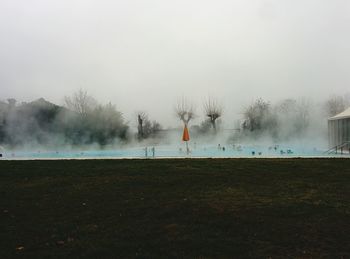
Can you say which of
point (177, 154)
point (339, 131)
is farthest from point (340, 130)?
point (177, 154)

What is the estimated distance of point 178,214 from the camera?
5.39 meters

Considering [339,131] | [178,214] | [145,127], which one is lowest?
[178,214]

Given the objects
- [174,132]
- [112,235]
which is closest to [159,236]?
[112,235]

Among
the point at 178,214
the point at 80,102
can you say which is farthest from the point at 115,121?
the point at 178,214

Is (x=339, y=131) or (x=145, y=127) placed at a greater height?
(x=145, y=127)

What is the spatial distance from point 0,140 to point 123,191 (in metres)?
20.5

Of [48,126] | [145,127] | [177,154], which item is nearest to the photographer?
[177,154]

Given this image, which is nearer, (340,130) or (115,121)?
(340,130)

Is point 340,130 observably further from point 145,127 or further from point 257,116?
point 145,127

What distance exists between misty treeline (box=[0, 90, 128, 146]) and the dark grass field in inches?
676

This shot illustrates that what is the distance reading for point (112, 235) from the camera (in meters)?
4.48

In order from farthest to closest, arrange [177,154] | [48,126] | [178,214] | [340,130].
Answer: [48,126], [177,154], [340,130], [178,214]

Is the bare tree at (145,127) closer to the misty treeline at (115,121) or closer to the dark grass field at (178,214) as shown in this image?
the misty treeline at (115,121)

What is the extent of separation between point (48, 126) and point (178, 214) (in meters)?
23.0
